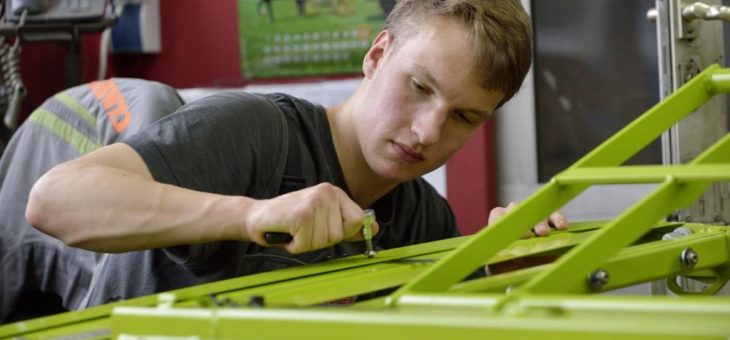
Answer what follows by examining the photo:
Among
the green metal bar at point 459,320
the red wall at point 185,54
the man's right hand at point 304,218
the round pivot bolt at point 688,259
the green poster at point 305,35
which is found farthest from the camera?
the red wall at point 185,54

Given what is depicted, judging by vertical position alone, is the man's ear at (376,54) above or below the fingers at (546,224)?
above

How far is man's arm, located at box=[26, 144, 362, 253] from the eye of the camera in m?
1.02

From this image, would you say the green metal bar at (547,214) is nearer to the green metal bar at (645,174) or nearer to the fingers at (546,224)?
the green metal bar at (645,174)

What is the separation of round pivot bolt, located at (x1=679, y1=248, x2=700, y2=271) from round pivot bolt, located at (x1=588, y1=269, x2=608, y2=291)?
0.70ft

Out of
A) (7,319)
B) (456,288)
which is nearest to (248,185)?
(456,288)

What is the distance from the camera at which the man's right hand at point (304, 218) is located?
101cm

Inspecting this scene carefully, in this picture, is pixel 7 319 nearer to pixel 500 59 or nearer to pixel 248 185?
pixel 248 185

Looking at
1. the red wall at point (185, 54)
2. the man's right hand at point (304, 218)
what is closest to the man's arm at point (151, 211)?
the man's right hand at point (304, 218)

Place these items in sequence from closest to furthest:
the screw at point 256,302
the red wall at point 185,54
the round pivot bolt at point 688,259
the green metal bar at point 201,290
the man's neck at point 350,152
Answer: the screw at point 256,302 < the green metal bar at point 201,290 < the round pivot bolt at point 688,259 < the man's neck at point 350,152 < the red wall at point 185,54

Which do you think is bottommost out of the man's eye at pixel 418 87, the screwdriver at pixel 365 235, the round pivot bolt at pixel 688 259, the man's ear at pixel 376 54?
the round pivot bolt at pixel 688 259

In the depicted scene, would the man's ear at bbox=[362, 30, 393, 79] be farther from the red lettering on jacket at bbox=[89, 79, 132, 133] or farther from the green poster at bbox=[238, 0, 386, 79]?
the green poster at bbox=[238, 0, 386, 79]

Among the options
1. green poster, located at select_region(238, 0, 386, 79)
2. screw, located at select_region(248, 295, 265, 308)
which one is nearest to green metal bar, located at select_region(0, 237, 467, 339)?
screw, located at select_region(248, 295, 265, 308)

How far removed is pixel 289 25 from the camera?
3.42 meters

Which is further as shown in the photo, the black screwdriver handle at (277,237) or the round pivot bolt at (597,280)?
the black screwdriver handle at (277,237)
